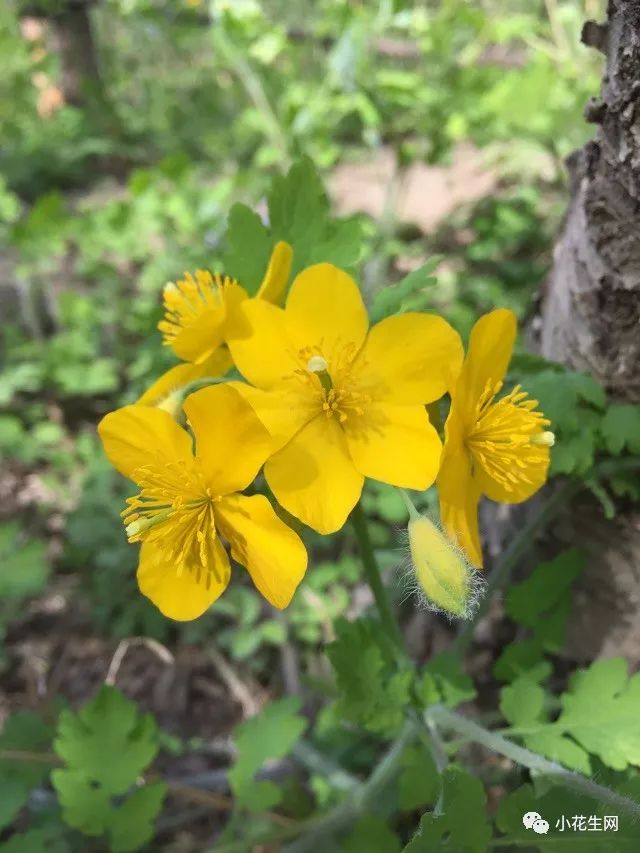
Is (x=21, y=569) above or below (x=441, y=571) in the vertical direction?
below

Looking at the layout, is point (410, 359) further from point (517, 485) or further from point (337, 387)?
point (517, 485)

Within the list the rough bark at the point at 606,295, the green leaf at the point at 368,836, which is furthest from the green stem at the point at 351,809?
the rough bark at the point at 606,295

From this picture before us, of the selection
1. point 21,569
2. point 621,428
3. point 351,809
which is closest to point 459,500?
point 621,428

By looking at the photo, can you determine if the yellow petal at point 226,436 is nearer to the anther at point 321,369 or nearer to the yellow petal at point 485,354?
the anther at point 321,369

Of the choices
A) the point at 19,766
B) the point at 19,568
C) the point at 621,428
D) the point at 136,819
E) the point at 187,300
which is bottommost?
the point at 19,568

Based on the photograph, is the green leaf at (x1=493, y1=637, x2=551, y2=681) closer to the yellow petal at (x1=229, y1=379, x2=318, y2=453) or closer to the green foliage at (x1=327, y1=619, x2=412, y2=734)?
the green foliage at (x1=327, y1=619, x2=412, y2=734)

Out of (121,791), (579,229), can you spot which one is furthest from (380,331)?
(121,791)

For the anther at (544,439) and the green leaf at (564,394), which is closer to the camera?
the anther at (544,439)
